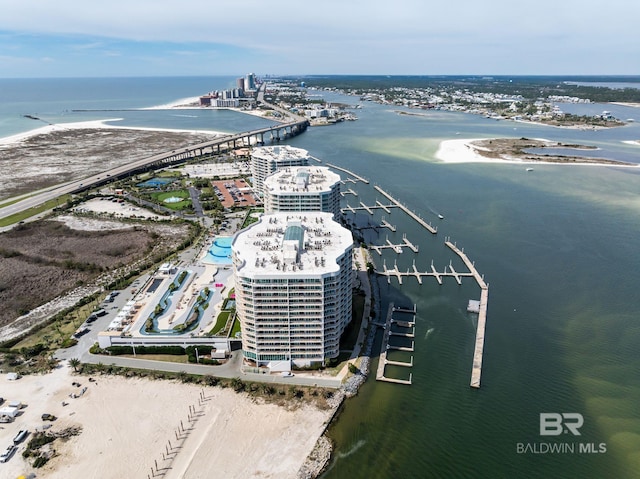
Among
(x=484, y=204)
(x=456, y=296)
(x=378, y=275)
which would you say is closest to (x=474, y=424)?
(x=456, y=296)

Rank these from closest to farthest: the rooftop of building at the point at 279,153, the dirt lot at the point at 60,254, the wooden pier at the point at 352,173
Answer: the dirt lot at the point at 60,254
the rooftop of building at the point at 279,153
the wooden pier at the point at 352,173

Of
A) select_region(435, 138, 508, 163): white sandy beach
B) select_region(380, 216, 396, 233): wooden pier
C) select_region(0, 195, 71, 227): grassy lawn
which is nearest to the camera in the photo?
select_region(380, 216, 396, 233): wooden pier

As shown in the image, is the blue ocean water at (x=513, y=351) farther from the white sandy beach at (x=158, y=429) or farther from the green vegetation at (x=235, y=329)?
the green vegetation at (x=235, y=329)

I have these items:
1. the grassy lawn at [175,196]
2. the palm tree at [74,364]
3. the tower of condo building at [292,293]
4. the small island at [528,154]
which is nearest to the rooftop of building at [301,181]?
the tower of condo building at [292,293]

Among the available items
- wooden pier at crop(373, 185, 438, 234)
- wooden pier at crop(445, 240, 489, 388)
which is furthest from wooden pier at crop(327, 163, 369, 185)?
wooden pier at crop(445, 240, 489, 388)

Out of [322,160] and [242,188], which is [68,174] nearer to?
[242,188]

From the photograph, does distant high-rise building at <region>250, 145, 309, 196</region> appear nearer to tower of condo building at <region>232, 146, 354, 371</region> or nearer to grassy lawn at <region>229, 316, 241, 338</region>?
tower of condo building at <region>232, 146, 354, 371</region>
